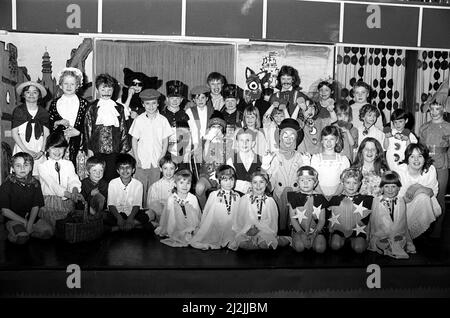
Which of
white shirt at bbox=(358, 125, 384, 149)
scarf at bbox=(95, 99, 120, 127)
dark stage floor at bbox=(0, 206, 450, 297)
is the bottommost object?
dark stage floor at bbox=(0, 206, 450, 297)

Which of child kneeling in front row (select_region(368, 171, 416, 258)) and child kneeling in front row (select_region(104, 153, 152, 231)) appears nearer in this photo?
child kneeling in front row (select_region(368, 171, 416, 258))

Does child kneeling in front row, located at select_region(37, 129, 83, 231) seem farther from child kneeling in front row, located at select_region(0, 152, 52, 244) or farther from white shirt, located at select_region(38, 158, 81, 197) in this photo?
child kneeling in front row, located at select_region(0, 152, 52, 244)

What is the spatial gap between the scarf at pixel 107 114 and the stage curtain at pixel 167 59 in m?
0.79

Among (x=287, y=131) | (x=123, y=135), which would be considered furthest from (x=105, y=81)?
(x=287, y=131)

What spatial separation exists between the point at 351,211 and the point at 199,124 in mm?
2092

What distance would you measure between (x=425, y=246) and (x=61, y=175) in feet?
12.0

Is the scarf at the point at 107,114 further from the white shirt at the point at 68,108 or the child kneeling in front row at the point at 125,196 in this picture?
the child kneeling in front row at the point at 125,196

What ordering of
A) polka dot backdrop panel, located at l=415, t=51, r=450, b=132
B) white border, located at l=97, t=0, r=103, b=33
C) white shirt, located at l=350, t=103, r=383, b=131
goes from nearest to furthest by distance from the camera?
white shirt, located at l=350, t=103, r=383, b=131 → white border, located at l=97, t=0, r=103, b=33 → polka dot backdrop panel, located at l=415, t=51, r=450, b=132

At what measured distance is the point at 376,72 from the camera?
707 centimetres

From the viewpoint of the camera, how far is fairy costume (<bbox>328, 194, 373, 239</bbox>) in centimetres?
478

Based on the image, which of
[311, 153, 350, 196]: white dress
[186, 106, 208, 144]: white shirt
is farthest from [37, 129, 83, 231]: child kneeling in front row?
[311, 153, 350, 196]: white dress

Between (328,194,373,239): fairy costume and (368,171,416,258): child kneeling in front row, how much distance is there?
72 mm
